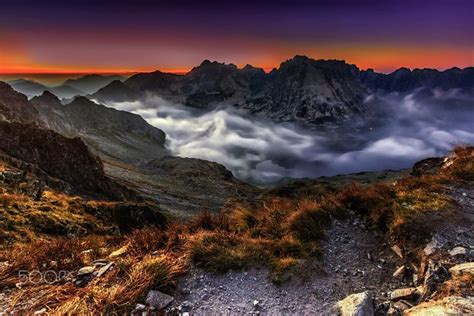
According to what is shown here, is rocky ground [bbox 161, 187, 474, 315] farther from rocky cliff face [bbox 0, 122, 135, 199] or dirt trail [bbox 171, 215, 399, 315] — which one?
rocky cliff face [bbox 0, 122, 135, 199]

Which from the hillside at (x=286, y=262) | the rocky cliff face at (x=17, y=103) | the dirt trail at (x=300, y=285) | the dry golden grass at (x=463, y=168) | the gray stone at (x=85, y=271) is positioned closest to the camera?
the hillside at (x=286, y=262)

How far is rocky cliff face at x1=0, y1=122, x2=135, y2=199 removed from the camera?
7338 cm

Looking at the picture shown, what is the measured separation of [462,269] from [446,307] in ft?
5.46

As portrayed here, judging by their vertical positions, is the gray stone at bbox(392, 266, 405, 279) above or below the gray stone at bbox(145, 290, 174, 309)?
above

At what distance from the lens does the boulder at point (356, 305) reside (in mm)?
7453

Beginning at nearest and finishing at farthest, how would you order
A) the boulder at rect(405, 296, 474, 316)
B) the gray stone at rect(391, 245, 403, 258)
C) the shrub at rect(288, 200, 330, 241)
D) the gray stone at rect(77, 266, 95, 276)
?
the boulder at rect(405, 296, 474, 316) < the gray stone at rect(77, 266, 95, 276) < the gray stone at rect(391, 245, 403, 258) < the shrub at rect(288, 200, 330, 241)

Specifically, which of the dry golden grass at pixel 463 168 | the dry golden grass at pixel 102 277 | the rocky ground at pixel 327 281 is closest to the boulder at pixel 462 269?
the rocky ground at pixel 327 281

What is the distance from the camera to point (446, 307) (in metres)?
7.02

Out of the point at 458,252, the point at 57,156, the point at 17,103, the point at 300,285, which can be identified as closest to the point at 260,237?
the point at 300,285

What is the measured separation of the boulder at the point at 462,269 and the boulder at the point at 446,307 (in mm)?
967

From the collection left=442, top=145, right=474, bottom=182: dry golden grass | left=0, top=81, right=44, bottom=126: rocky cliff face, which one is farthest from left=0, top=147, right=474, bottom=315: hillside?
left=0, top=81, right=44, bottom=126: rocky cliff face

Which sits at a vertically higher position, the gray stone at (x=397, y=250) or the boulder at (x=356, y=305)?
the gray stone at (x=397, y=250)

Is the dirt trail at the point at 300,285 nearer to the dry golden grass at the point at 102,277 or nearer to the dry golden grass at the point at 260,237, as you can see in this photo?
the dry golden grass at the point at 260,237

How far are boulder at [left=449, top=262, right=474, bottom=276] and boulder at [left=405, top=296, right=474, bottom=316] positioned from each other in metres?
0.97
